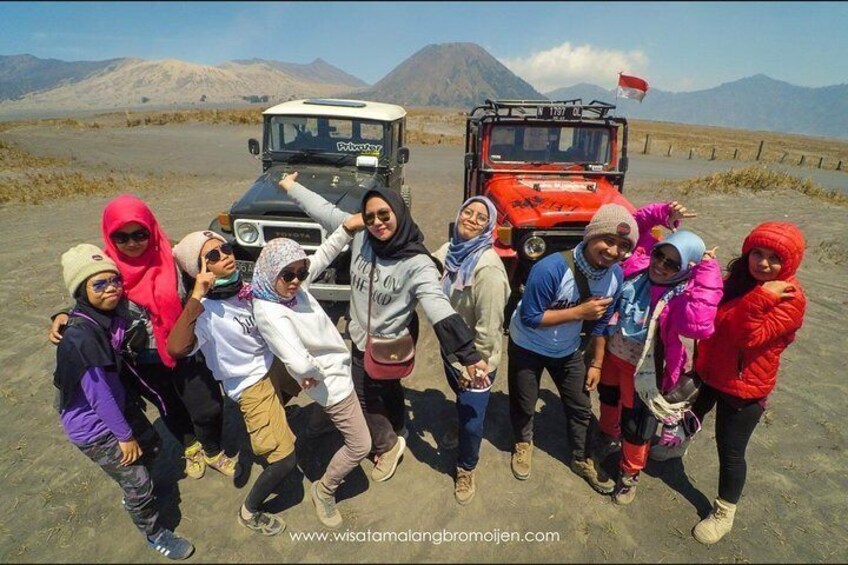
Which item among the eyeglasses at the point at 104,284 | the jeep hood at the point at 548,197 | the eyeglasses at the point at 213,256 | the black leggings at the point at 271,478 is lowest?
the black leggings at the point at 271,478

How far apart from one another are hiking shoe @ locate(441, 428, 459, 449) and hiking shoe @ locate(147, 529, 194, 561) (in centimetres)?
193

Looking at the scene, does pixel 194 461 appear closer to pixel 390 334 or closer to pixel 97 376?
pixel 97 376

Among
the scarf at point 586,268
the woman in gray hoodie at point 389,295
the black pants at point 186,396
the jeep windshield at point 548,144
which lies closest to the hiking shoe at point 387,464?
the woman in gray hoodie at point 389,295

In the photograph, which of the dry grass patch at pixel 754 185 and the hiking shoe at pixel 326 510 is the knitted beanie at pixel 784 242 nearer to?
the hiking shoe at pixel 326 510

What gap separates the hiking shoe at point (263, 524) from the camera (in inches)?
106

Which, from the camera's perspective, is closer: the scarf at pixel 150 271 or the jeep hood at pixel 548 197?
the scarf at pixel 150 271

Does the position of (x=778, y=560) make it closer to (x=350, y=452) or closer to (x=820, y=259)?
(x=350, y=452)

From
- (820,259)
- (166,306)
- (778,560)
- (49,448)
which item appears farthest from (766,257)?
(820,259)

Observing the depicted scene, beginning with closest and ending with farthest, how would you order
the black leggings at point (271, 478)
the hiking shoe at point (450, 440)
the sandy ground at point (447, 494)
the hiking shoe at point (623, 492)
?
the black leggings at point (271, 478) < the sandy ground at point (447, 494) < the hiking shoe at point (623, 492) < the hiking shoe at point (450, 440)

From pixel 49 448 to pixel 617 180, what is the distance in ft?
22.2

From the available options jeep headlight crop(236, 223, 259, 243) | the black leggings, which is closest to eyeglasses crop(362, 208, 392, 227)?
the black leggings

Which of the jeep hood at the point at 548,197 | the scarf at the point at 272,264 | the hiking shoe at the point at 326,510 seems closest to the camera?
the scarf at the point at 272,264

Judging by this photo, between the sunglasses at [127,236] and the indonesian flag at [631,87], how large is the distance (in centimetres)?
752

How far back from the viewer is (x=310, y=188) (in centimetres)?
546
